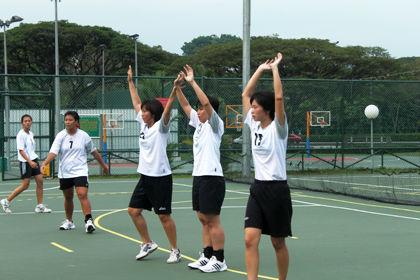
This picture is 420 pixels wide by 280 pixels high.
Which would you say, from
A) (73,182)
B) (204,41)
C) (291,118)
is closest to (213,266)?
(73,182)

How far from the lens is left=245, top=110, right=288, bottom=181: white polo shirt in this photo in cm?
445

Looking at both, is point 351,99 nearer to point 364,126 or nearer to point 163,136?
point 364,126

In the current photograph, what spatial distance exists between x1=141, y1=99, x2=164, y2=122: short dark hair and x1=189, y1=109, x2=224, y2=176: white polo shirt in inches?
23.6

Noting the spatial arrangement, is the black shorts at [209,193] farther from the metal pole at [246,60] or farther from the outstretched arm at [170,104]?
the metal pole at [246,60]

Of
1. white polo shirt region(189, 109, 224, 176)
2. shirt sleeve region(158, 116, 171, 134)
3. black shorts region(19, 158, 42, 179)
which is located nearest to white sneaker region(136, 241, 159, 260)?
A: white polo shirt region(189, 109, 224, 176)

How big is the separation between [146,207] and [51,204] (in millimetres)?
5484

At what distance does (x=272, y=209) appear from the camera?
442 cm

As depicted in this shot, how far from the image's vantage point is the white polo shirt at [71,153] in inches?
306

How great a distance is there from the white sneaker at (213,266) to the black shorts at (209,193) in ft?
1.62

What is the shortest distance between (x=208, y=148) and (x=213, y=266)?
4.05 feet

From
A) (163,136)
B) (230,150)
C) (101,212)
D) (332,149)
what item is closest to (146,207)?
(163,136)

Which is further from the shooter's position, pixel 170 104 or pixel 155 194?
pixel 155 194

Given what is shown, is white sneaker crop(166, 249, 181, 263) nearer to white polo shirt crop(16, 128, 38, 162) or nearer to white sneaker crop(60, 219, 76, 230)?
white sneaker crop(60, 219, 76, 230)

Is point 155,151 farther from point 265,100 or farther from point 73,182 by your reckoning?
point 73,182
